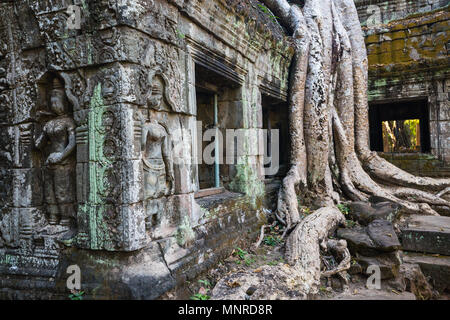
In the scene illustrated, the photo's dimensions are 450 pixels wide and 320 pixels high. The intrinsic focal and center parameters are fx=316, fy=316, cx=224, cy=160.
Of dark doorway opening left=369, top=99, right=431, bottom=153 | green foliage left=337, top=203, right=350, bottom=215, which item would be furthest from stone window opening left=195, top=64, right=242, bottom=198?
dark doorway opening left=369, top=99, right=431, bottom=153

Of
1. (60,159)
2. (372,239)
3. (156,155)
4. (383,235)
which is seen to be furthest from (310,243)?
(60,159)

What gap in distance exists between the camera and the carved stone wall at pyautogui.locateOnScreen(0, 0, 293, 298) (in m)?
2.22

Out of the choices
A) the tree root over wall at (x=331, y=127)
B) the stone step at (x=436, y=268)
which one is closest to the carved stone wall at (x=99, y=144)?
the tree root over wall at (x=331, y=127)

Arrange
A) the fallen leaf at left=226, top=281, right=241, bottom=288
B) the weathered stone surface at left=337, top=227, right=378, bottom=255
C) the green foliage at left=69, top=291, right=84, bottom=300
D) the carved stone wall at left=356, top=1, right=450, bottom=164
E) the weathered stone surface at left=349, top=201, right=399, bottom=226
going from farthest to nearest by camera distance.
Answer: the carved stone wall at left=356, top=1, right=450, bottom=164, the weathered stone surface at left=349, top=201, right=399, bottom=226, the weathered stone surface at left=337, top=227, right=378, bottom=255, the fallen leaf at left=226, top=281, right=241, bottom=288, the green foliage at left=69, top=291, right=84, bottom=300

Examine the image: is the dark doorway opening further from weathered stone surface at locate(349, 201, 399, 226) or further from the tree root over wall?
weathered stone surface at locate(349, 201, 399, 226)

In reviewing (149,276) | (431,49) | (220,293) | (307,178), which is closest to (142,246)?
(149,276)

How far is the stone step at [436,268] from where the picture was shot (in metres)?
3.60

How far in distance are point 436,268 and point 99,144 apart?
3.89 m

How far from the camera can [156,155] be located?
2523mm

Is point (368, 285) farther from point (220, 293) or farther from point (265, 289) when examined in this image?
point (220, 293)

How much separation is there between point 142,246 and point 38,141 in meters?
1.23

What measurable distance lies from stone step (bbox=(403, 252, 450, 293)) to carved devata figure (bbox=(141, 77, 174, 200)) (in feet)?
10.3

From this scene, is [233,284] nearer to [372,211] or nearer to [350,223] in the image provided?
[350,223]

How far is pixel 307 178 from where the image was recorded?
17.6ft
